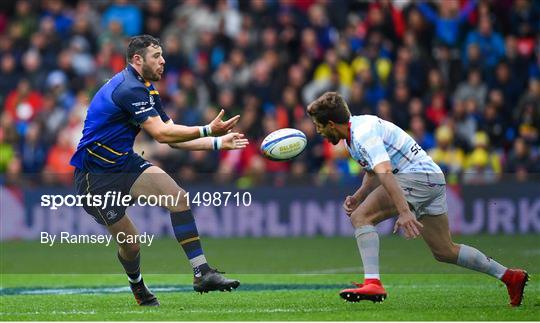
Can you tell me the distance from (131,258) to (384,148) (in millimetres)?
2609

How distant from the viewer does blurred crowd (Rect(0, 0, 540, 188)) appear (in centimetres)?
1861

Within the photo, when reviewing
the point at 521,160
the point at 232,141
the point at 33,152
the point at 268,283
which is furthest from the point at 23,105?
the point at 232,141

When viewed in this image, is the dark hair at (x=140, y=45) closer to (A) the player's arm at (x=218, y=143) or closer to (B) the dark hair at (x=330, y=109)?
(A) the player's arm at (x=218, y=143)

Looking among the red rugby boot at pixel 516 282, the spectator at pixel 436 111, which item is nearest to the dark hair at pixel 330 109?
the red rugby boot at pixel 516 282

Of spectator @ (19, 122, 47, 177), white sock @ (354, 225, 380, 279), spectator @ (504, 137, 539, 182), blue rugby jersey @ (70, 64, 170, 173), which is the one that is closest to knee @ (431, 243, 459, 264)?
white sock @ (354, 225, 380, 279)

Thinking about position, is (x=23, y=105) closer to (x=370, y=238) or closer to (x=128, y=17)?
(x=128, y=17)

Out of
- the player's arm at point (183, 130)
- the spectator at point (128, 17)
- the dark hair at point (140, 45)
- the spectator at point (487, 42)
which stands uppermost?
the spectator at point (128, 17)

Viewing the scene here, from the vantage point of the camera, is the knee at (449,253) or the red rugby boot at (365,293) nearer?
the red rugby boot at (365,293)

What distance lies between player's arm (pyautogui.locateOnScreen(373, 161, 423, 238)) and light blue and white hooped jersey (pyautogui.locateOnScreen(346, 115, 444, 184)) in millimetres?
87

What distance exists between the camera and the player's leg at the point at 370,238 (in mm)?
Result: 9453

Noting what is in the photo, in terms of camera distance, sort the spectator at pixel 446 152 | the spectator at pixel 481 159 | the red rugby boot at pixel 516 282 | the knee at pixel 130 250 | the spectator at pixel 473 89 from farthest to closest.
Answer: the spectator at pixel 473 89 → the spectator at pixel 446 152 → the spectator at pixel 481 159 → the knee at pixel 130 250 → the red rugby boot at pixel 516 282

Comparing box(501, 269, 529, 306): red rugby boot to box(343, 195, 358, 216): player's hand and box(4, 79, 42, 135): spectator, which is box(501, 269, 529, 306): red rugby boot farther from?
box(4, 79, 42, 135): spectator

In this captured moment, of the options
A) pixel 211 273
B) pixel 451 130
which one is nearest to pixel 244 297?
pixel 211 273

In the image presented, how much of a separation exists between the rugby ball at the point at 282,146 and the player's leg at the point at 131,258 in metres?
1.40
